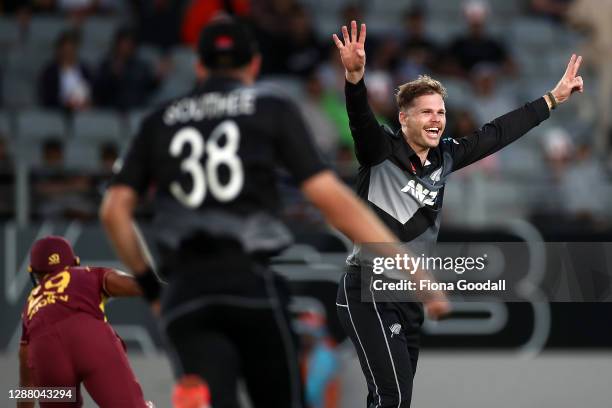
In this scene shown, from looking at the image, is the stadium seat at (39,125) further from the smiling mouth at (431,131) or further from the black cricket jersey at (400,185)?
the smiling mouth at (431,131)

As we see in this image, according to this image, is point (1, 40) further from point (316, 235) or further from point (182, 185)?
point (182, 185)

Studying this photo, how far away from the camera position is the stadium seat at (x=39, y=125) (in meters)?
14.9

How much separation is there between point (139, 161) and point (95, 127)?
34.4ft

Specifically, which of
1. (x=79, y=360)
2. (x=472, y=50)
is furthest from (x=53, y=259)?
(x=472, y=50)

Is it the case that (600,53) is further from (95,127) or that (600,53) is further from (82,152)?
(82,152)

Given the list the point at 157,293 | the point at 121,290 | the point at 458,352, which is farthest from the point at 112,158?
the point at 157,293

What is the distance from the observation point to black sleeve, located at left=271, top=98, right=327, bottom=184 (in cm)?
460

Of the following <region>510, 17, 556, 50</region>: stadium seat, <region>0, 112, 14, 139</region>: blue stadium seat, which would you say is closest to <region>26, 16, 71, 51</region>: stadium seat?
<region>0, 112, 14, 139</region>: blue stadium seat

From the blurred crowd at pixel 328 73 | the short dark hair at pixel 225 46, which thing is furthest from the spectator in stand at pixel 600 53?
the short dark hair at pixel 225 46

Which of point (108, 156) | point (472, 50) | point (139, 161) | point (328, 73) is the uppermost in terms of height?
point (472, 50)

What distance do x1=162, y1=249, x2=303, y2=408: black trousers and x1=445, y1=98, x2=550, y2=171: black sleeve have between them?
8.56ft

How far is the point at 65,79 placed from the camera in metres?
15.1

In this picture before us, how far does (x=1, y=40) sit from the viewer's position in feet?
52.9

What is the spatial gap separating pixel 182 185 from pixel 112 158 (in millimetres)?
9548
